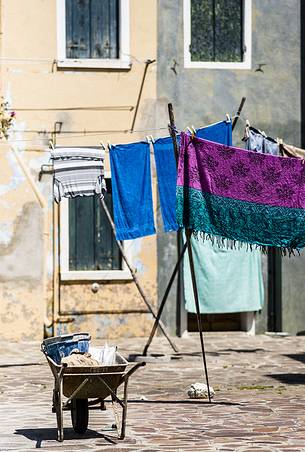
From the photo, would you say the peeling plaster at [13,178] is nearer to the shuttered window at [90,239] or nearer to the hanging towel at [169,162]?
the shuttered window at [90,239]

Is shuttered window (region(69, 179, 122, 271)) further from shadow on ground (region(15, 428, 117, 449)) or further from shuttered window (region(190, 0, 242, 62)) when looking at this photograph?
shadow on ground (region(15, 428, 117, 449))

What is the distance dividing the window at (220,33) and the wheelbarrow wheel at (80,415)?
11.5 m

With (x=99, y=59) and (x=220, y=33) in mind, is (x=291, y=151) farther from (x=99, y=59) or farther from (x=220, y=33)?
(x=220, y=33)

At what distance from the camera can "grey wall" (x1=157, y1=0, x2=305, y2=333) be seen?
20.8 m

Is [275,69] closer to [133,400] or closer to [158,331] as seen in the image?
[158,331]

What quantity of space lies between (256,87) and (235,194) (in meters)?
8.85

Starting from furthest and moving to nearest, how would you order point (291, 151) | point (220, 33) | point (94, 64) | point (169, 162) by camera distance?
point (220, 33) < point (94, 64) < point (169, 162) < point (291, 151)

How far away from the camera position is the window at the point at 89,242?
20.1 meters

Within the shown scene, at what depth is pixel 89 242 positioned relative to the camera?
2028 cm

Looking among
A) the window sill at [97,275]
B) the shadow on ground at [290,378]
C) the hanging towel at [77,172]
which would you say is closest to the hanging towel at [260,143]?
the hanging towel at [77,172]

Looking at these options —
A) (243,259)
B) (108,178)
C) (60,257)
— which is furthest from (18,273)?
(243,259)

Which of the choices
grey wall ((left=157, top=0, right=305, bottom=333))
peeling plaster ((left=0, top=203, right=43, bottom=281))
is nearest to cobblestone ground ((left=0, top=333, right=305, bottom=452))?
peeling plaster ((left=0, top=203, right=43, bottom=281))

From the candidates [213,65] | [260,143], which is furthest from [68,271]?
[260,143]

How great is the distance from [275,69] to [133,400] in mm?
9982
